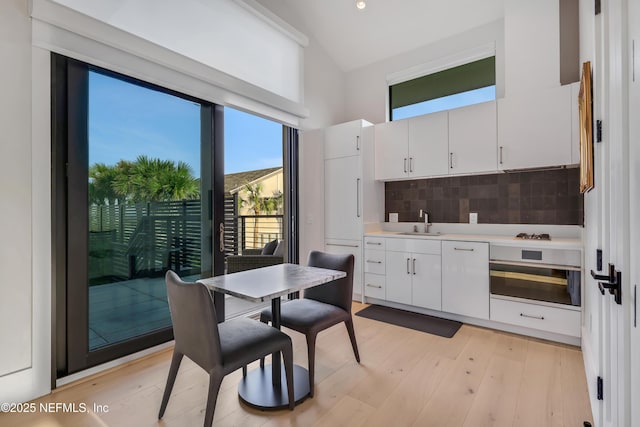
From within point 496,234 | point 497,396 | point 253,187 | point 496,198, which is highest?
point 253,187

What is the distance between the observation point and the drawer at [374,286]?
11.9ft

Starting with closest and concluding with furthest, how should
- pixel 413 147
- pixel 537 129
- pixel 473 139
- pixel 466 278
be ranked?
pixel 537 129 → pixel 466 278 → pixel 473 139 → pixel 413 147

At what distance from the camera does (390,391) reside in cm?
201

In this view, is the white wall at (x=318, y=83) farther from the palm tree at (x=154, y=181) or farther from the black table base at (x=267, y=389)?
the black table base at (x=267, y=389)

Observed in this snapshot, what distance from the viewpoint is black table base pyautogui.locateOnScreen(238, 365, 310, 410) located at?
186 cm

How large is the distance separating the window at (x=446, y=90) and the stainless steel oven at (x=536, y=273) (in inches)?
71.2

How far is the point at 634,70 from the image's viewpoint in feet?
3.09

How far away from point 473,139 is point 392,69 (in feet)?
5.61

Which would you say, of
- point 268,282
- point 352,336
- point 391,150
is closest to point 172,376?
point 268,282

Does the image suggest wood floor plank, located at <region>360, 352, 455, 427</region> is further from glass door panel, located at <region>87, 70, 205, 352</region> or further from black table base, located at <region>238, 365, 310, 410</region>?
glass door panel, located at <region>87, 70, 205, 352</region>

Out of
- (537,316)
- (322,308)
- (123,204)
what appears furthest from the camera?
(537,316)

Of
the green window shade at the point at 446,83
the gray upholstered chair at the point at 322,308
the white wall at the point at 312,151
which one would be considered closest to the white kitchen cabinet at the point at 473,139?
the green window shade at the point at 446,83

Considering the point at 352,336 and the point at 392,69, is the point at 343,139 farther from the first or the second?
the point at 352,336

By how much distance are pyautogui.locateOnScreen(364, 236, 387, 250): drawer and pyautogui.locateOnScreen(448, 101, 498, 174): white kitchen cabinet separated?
110 cm
